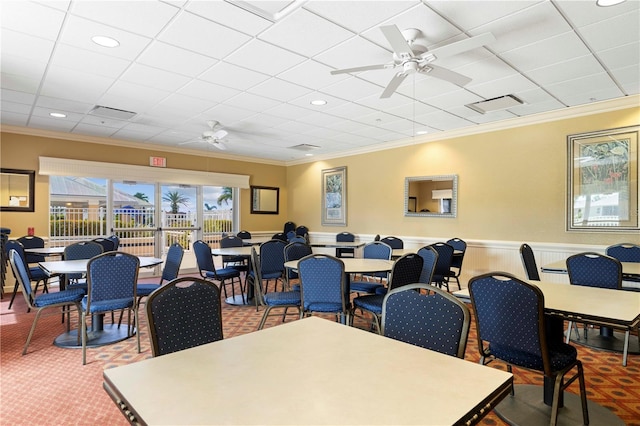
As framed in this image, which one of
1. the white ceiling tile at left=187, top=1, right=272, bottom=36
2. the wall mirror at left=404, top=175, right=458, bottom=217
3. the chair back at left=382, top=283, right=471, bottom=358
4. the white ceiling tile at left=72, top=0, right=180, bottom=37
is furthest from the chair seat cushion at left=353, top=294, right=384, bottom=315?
the wall mirror at left=404, top=175, right=458, bottom=217

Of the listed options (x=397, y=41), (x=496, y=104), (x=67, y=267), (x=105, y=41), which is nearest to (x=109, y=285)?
(x=67, y=267)

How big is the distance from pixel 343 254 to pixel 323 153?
2.68 metres

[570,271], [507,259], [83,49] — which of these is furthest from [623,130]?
[83,49]

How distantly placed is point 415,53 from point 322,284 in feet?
7.89

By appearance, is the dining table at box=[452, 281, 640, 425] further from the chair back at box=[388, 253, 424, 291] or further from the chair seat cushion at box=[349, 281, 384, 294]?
the chair seat cushion at box=[349, 281, 384, 294]

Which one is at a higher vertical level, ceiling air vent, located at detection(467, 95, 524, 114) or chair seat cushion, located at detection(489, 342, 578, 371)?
ceiling air vent, located at detection(467, 95, 524, 114)

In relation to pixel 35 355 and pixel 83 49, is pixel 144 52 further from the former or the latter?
pixel 35 355

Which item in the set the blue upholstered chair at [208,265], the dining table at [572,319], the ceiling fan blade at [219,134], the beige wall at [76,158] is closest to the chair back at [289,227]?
the beige wall at [76,158]

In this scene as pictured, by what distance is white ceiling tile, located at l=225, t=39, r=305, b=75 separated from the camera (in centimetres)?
359

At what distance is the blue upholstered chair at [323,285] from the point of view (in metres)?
3.35

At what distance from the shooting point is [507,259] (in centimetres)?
626

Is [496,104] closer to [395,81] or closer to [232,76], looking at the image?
[395,81]

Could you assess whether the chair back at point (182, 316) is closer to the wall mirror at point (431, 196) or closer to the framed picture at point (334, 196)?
the wall mirror at point (431, 196)

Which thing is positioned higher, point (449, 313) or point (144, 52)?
point (144, 52)
